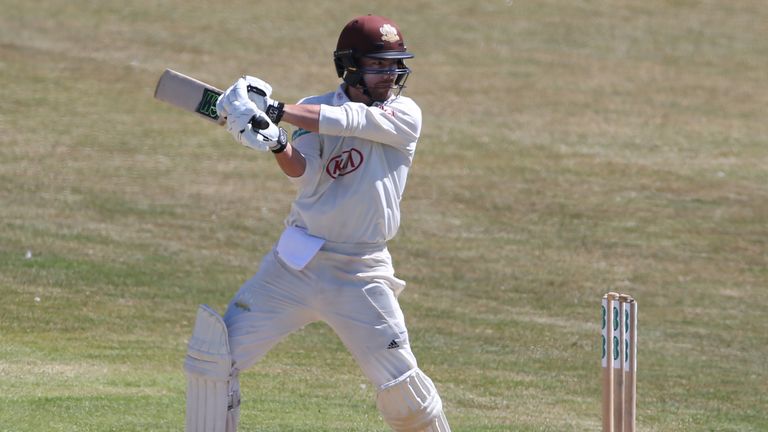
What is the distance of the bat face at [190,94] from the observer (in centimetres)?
609

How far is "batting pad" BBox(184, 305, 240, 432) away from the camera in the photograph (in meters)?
6.02

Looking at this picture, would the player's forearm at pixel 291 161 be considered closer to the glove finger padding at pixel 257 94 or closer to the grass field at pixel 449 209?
the glove finger padding at pixel 257 94

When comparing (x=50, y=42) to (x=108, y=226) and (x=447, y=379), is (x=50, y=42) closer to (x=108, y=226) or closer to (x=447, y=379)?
(x=108, y=226)

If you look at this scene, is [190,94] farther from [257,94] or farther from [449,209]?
[449,209]

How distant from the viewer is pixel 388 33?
6.43m

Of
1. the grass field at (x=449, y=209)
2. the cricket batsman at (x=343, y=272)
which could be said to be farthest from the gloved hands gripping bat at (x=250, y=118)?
the grass field at (x=449, y=209)

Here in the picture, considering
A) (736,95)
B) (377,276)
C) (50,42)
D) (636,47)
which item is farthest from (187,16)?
(377,276)

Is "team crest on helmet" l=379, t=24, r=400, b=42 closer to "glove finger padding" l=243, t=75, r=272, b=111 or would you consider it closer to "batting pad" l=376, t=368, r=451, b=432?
"glove finger padding" l=243, t=75, r=272, b=111

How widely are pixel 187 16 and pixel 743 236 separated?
37.0 feet

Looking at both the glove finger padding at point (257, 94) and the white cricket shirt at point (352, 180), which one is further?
the white cricket shirt at point (352, 180)

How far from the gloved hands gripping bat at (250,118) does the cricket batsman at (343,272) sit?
5.6 inches

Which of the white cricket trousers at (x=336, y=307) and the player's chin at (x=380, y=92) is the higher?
the player's chin at (x=380, y=92)

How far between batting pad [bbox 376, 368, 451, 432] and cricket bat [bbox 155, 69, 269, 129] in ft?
4.56

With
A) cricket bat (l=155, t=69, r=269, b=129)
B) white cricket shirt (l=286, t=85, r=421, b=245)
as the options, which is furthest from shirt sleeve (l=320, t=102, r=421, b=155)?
cricket bat (l=155, t=69, r=269, b=129)
